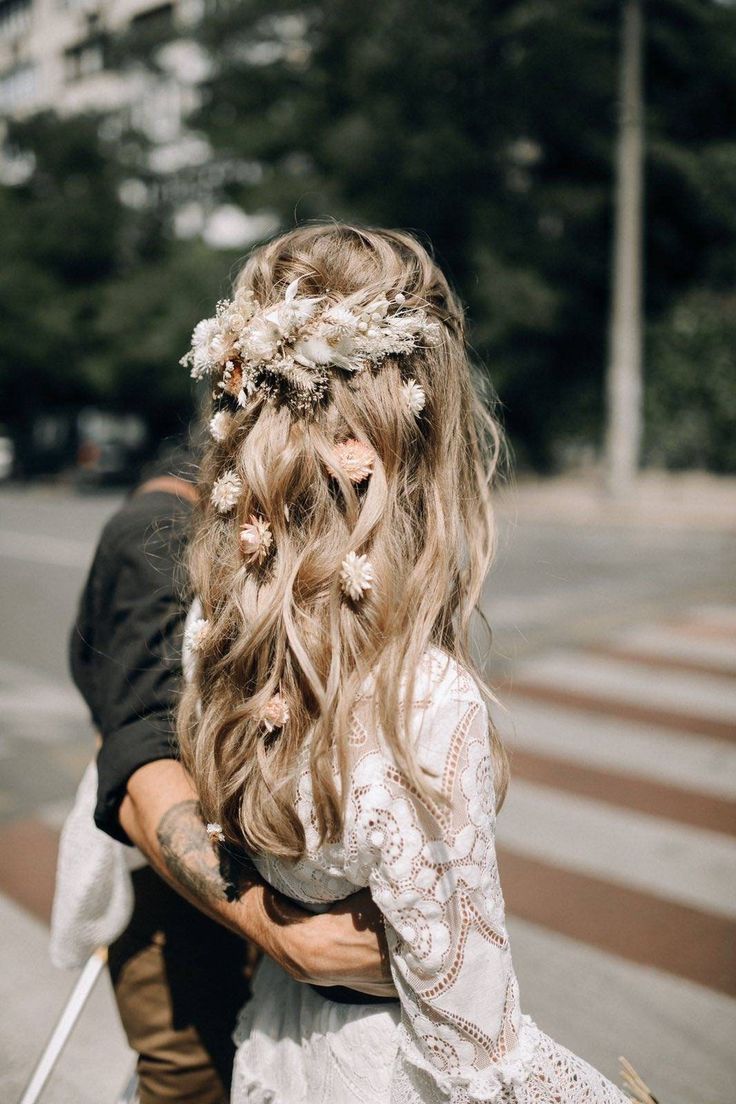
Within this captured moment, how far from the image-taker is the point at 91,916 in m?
1.82

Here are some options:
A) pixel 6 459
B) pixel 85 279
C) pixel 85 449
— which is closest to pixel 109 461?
pixel 85 449

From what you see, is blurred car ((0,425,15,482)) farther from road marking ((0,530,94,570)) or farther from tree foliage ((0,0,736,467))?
road marking ((0,530,94,570))

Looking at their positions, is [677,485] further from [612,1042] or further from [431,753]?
[431,753]

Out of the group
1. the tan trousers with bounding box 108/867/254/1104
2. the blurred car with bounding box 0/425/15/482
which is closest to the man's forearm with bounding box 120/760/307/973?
the tan trousers with bounding box 108/867/254/1104

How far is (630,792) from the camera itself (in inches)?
182

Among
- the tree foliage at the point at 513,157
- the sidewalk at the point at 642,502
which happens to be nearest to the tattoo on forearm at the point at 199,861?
the sidewalk at the point at 642,502

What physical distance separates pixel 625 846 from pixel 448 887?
3.09 m

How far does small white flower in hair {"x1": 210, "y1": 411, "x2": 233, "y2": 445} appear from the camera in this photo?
1.44 m

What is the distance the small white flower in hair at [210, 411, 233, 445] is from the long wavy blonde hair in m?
0.01

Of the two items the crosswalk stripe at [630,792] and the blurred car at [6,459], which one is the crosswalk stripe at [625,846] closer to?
the crosswalk stripe at [630,792]

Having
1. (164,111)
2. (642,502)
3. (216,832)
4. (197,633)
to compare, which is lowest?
(642,502)

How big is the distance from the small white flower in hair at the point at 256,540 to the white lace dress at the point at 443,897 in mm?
256

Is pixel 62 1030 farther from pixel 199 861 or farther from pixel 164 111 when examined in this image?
pixel 164 111

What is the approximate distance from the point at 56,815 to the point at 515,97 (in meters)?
19.2
